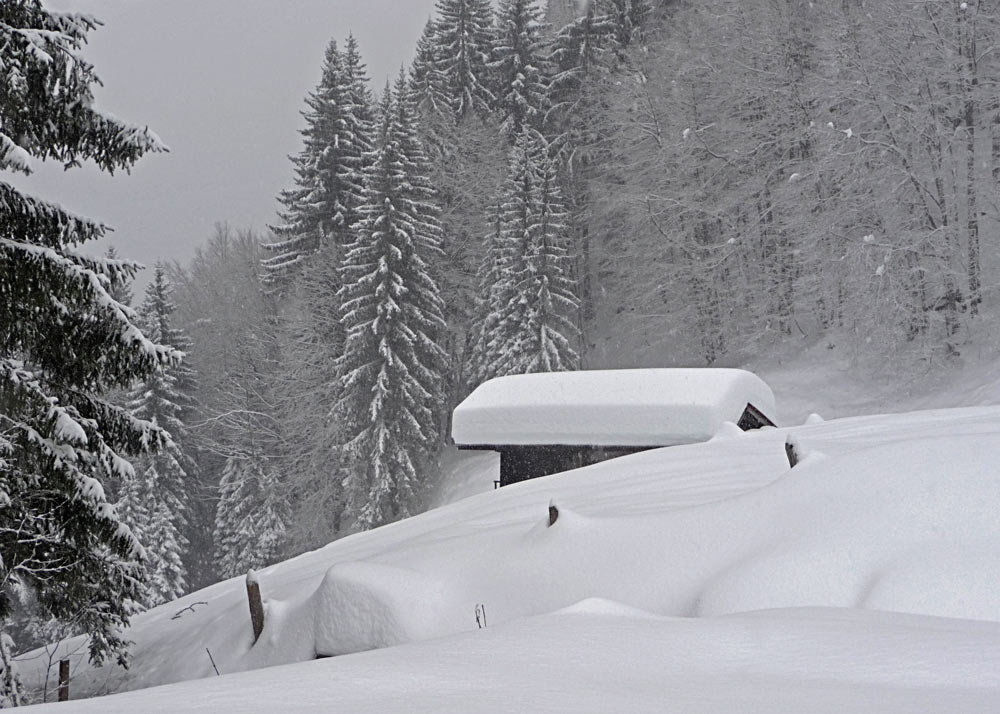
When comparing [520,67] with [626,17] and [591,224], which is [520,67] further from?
[591,224]

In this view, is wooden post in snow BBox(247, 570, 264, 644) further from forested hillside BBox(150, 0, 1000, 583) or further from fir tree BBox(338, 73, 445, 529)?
fir tree BBox(338, 73, 445, 529)

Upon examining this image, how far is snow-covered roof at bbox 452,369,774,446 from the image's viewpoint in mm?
12047

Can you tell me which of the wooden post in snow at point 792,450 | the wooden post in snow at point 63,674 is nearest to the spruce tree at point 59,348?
the wooden post in snow at point 63,674

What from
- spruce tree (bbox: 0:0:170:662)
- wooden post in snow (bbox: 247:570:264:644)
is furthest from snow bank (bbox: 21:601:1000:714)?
spruce tree (bbox: 0:0:170:662)

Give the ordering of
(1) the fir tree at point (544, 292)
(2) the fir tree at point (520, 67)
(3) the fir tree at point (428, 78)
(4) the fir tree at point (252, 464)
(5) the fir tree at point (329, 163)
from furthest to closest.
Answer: (3) the fir tree at point (428, 78), (2) the fir tree at point (520, 67), (5) the fir tree at point (329, 163), (4) the fir tree at point (252, 464), (1) the fir tree at point (544, 292)

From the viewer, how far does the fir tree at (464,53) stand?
1570 inches

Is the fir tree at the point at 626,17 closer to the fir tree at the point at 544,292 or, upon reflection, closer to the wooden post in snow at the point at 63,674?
the fir tree at the point at 544,292

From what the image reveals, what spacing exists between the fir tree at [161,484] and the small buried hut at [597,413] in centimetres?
1894

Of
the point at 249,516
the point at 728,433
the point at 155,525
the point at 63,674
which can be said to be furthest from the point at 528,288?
the point at 63,674

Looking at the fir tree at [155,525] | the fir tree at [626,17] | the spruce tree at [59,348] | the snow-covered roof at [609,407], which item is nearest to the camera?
the spruce tree at [59,348]

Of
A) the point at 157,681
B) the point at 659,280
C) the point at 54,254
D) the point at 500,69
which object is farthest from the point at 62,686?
the point at 500,69

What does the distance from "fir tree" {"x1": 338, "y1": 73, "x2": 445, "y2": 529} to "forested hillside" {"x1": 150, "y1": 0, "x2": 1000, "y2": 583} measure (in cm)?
10

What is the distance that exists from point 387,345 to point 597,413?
57.4 feet

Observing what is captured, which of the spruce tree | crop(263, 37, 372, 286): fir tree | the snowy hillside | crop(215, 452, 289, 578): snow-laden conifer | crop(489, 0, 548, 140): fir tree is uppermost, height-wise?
crop(489, 0, 548, 140): fir tree
